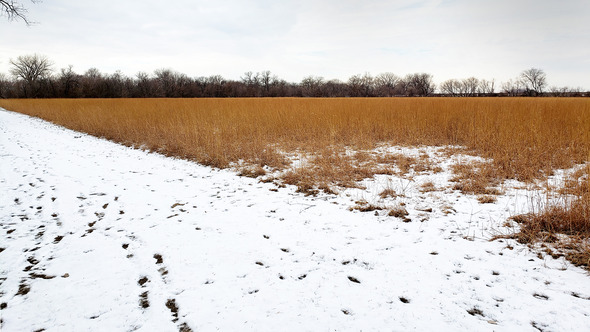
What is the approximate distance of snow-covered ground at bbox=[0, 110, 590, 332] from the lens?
1.80m

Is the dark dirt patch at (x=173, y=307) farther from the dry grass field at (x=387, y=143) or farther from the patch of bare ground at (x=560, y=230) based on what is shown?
the patch of bare ground at (x=560, y=230)

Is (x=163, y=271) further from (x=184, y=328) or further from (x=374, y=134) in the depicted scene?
(x=374, y=134)

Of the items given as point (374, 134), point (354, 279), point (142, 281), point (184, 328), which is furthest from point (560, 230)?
point (374, 134)

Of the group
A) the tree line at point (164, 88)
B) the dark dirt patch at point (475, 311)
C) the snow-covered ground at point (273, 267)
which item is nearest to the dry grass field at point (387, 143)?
the snow-covered ground at point (273, 267)

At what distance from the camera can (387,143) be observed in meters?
7.54

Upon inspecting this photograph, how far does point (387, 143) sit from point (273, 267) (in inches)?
238

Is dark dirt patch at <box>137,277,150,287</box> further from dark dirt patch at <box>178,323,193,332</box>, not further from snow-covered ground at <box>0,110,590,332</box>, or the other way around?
dark dirt patch at <box>178,323,193,332</box>

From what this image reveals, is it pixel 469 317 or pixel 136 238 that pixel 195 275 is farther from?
pixel 469 317

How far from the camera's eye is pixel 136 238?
298 centimetres

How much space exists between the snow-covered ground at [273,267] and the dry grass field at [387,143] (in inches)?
22.1

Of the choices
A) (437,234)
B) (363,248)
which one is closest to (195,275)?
(363,248)

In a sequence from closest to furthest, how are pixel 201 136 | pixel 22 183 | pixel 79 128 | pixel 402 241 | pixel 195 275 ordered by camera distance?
pixel 195 275 → pixel 402 241 → pixel 22 183 → pixel 201 136 → pixel 79 128

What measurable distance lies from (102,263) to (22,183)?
3998mm

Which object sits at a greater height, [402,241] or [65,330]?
[402,241]
